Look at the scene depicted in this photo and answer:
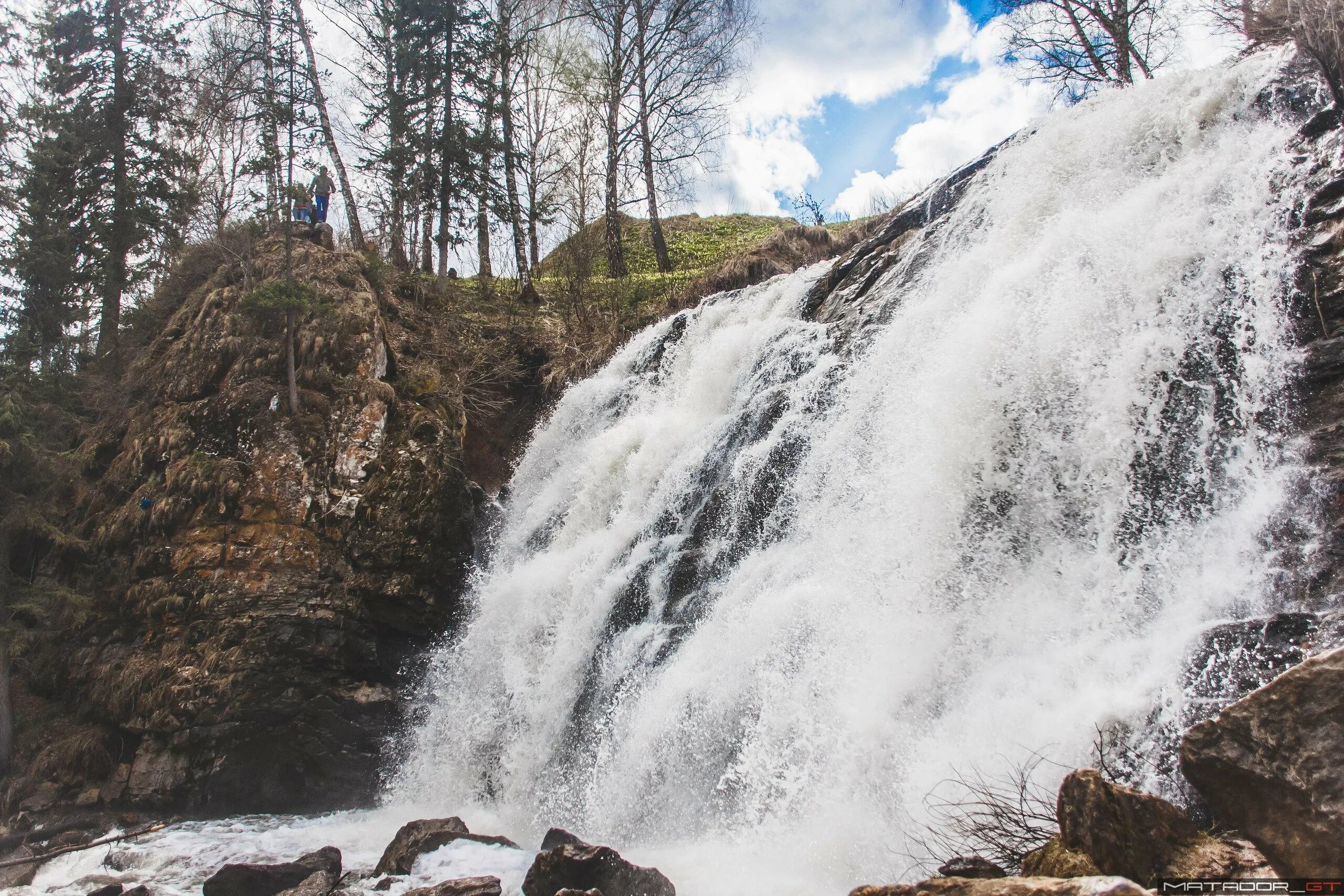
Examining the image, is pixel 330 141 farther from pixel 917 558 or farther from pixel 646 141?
pixel 917 558

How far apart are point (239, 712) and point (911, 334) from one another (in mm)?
9090

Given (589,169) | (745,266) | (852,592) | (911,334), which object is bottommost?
(852,592)

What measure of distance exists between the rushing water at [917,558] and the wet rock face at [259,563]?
72cm

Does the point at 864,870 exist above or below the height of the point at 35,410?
below

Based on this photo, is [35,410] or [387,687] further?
[35,410]

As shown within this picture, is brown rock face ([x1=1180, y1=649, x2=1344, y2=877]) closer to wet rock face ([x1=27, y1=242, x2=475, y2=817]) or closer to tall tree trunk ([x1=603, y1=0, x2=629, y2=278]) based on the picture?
wet rock face ([x1=27, y1=242, x2=475, y2=817])

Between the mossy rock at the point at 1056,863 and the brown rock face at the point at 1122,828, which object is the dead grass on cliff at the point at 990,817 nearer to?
the mossy rock at the point at 1056,863

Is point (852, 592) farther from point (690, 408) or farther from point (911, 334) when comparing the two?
point (690, 408)

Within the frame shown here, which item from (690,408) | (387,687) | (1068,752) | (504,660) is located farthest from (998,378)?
A: (387,687)

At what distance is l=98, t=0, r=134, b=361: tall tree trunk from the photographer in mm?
13867

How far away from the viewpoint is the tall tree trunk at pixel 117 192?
45.5 ft

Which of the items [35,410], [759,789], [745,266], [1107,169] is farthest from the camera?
[745,266]

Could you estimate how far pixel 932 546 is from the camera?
5.82 meters

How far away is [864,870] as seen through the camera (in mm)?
4398
